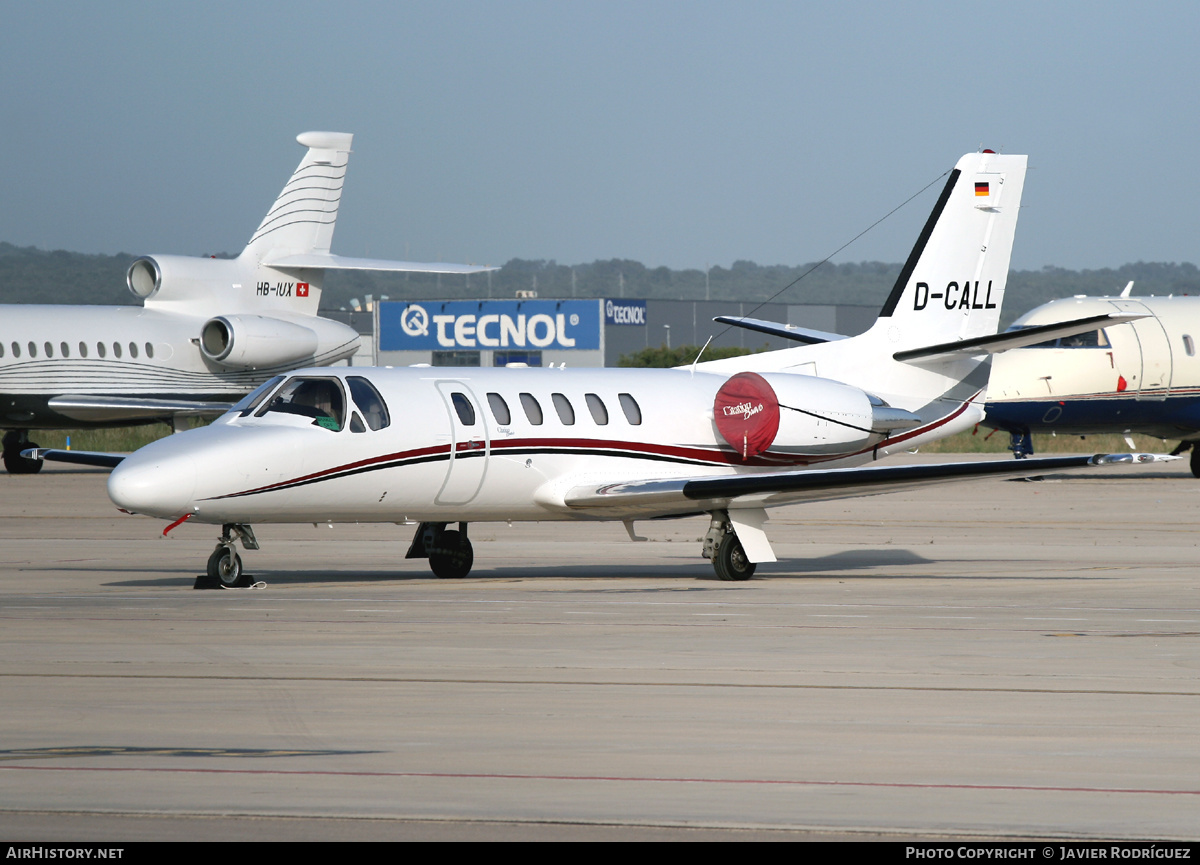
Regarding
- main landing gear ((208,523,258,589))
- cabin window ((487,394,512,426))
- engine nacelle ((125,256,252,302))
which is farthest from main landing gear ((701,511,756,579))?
engine nacelle ((125,256,252,302))

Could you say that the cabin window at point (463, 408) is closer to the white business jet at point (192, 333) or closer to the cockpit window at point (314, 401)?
the cockpit window at point (314, 401)

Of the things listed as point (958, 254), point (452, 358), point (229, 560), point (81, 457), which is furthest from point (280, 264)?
point (452, 358)

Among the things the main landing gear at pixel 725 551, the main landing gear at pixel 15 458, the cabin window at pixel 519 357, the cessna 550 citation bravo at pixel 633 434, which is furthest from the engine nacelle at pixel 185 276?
the cabin window at pixel 519 357

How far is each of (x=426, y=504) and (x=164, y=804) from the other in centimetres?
984

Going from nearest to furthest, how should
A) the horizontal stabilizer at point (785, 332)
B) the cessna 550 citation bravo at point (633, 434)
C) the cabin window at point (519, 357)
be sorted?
the cessna 550 citation bravo at point (633, 434) → the horizontal stabilizer at point (785, 332) → the cabin window at point (519, 357)

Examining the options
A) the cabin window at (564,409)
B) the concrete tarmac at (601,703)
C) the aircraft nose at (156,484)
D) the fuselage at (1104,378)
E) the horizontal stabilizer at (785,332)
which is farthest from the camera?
the fuselage at (1104,378)

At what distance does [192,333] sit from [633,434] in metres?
24.5

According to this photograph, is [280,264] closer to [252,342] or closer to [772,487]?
[252,342]

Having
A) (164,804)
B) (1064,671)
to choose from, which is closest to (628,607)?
(1064,671)

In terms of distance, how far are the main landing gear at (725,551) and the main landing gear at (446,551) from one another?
109 inches

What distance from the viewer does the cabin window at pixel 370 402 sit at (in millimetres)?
15906

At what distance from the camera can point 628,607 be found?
13945 millimetres

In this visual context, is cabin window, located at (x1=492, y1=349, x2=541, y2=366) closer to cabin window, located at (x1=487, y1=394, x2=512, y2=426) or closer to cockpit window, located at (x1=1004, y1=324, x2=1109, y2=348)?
cockpit window, located at (x1=1004, y1=324, x2=1109, y2=348)
